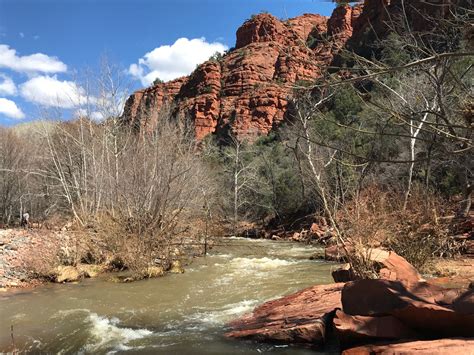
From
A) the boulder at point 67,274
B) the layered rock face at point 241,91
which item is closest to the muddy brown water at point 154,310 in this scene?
the boulder at point 67,274

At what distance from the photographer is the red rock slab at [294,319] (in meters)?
5.96

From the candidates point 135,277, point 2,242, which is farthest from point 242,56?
point 135,277

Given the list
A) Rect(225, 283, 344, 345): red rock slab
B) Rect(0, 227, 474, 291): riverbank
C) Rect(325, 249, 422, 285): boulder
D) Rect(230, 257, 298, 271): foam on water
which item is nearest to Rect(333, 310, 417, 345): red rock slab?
Rect(225, 283, 344, 345): red rock slab

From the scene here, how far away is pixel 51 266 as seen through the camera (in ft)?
39.4

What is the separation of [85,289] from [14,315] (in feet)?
7.57

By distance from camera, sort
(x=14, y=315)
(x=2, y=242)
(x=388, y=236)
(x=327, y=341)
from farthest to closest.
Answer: (x=2, y=242) < (x=388, y=236) < (x=14, y=315) < (x=327, y=341)

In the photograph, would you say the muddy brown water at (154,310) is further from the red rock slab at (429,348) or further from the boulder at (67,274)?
the red rock slab at (429,348)

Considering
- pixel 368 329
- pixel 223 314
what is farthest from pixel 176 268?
pixel 368 329

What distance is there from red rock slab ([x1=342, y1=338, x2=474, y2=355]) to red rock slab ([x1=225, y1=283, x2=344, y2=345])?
3.92 feet

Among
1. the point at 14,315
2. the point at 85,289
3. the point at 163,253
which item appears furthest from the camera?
the point at 163,253

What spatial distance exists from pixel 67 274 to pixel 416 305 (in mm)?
9276

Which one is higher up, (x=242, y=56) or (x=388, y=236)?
(x=242, y=56)

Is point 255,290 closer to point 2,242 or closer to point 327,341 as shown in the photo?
point 327,341

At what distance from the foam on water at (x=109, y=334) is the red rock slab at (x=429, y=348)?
353 centimetres
